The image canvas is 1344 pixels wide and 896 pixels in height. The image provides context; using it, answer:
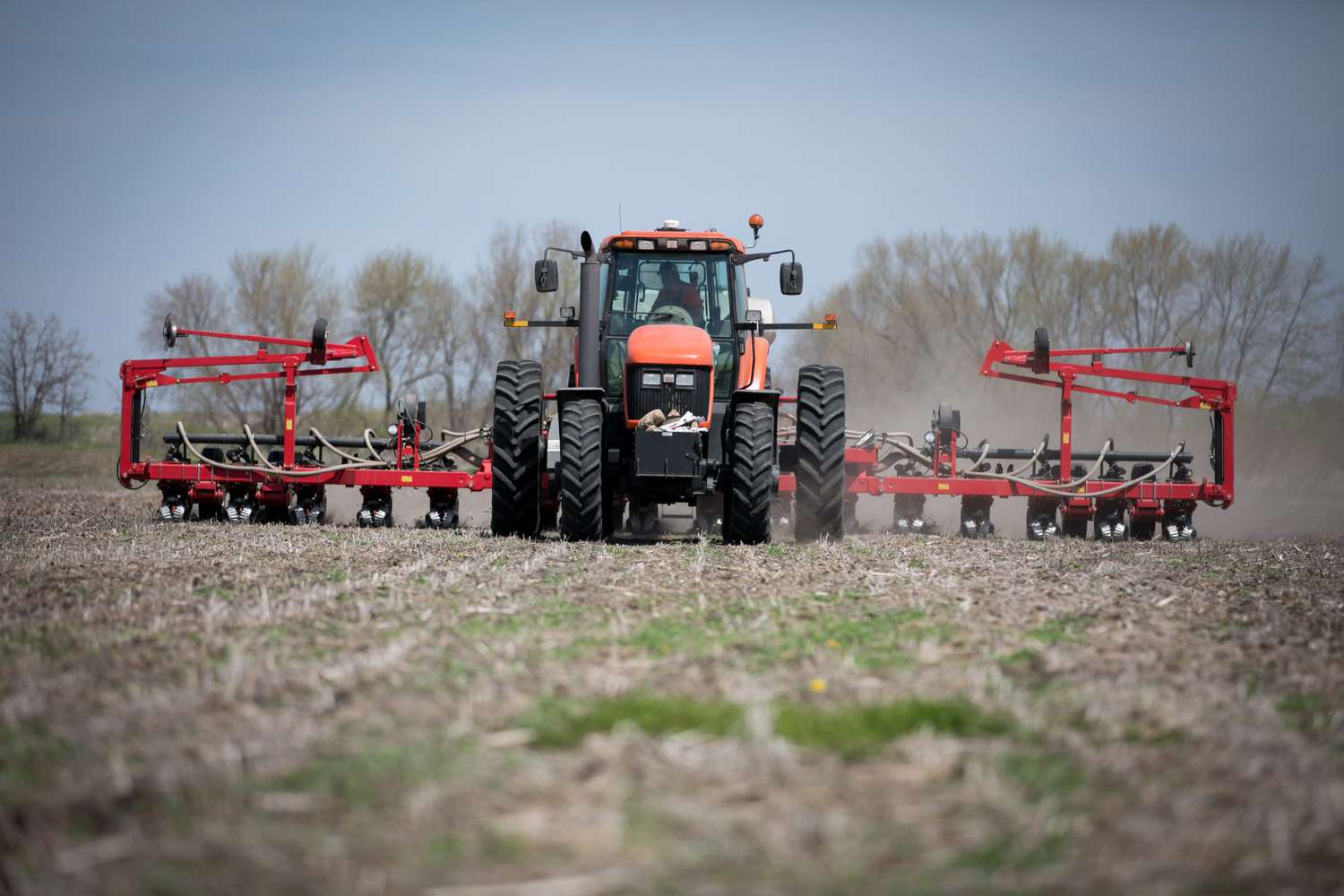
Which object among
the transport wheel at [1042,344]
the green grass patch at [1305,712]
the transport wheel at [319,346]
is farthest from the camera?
the transport wheel at [1042,344]

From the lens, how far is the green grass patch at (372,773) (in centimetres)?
297

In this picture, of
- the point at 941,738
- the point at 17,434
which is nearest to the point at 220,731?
the point at 941,738

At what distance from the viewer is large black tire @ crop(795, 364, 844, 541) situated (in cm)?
1091

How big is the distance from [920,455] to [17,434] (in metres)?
33.7

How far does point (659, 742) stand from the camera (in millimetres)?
3410

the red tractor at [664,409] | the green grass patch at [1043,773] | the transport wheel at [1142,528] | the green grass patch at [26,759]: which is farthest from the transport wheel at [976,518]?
the green grass patch at [26,759]

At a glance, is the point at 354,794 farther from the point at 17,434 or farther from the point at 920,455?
the point at 17,434

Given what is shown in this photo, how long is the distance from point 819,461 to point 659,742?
7646 mm

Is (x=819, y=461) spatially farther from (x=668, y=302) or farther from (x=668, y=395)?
(x=668, y=302)

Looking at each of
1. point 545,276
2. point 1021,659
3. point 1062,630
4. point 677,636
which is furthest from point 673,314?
point 1021,659

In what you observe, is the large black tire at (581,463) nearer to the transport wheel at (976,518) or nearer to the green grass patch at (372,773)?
the transport wheel at (976,518)

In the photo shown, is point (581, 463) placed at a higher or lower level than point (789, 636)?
higher

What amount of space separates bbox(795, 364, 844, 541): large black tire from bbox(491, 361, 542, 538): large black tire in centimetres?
234

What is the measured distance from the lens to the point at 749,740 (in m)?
3.40
